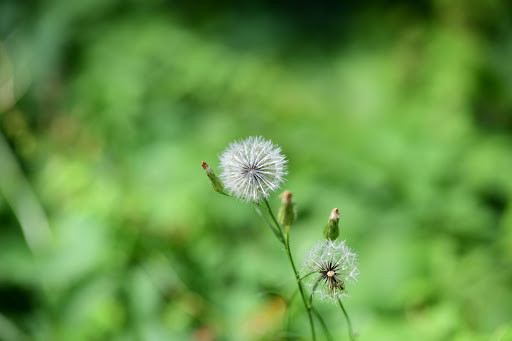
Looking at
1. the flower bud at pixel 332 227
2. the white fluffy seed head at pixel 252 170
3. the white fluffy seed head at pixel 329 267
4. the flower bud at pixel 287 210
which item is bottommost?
the white fluffy seed head at pixel 329 267

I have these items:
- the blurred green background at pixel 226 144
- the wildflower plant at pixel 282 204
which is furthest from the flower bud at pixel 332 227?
the blurred green background at pixel 226 144

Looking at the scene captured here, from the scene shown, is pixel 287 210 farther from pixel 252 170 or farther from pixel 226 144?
pixel 226 144

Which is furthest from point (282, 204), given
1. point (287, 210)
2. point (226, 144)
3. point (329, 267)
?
point (226, 144)

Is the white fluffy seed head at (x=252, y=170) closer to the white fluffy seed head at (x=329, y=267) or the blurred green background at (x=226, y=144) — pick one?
the white fluffy seed head at (x=329, y=267)

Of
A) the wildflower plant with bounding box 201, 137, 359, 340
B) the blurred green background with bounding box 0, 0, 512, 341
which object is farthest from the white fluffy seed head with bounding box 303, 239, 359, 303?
the blurred green background with bounding box 0, 0, 512, 341

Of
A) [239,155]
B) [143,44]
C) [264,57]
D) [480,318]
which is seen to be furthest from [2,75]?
[480,318]

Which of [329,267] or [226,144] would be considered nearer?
[329,267]

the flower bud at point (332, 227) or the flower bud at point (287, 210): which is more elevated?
the flower bud at point (332, 227)
